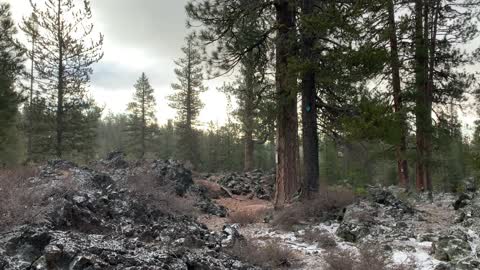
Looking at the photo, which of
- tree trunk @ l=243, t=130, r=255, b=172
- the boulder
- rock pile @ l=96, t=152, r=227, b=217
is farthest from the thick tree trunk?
tree trunk @ l=243, t=130, r=255, b=172

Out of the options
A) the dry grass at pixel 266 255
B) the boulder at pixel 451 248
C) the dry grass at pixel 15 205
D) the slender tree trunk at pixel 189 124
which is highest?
the slender tree trunk at pixel 189 124

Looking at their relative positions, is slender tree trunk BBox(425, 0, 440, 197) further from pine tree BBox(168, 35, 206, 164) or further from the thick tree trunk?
pine tree BBox(168, 35, 206, 164)

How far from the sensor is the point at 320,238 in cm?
755

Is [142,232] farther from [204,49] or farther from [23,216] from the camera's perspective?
[204,49]

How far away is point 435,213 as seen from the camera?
9391mm

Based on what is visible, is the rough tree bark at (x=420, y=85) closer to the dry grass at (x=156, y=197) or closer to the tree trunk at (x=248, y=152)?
the dry grass at (x=156, y=197)

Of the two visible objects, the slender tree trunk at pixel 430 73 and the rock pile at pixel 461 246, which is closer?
the rock pile at pixel 461 246

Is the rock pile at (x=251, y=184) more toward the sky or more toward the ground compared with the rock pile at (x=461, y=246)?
more toward the sky

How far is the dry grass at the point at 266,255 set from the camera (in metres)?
6.21

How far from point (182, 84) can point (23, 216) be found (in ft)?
116

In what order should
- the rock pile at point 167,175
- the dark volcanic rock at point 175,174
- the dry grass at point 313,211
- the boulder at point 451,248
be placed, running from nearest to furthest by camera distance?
the boulder at point 451,248
the dry grass at point 313,211
the rock pile at point 167,175
the dark volcanic rock at point 175,174

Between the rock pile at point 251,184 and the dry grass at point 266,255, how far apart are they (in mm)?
12070

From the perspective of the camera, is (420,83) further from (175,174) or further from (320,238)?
(320,238)

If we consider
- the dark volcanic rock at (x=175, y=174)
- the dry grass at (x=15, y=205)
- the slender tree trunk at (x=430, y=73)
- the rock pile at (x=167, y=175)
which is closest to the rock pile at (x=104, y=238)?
the dry grass at (x=15, y=205)
